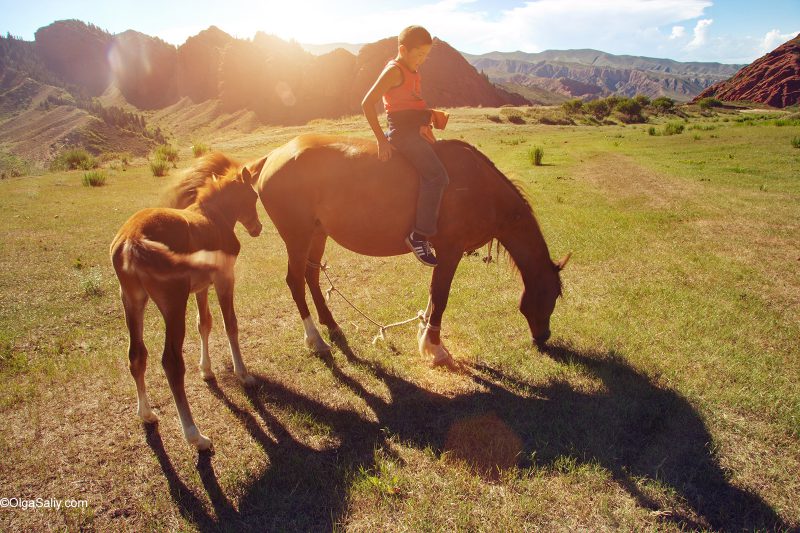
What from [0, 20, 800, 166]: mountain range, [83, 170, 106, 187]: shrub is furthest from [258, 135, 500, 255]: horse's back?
[0, 20, 800, 166]: mountain range

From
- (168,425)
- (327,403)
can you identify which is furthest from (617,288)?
(168,425)

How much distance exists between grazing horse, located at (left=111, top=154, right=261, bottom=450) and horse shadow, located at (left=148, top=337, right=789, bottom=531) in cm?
73

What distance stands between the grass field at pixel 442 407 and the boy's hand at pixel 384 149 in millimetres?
1856

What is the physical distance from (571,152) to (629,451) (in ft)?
71.8

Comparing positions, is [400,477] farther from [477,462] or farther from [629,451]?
[629,451]

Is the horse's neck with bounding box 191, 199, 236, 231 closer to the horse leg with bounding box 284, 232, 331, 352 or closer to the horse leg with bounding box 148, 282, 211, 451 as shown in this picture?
the horse leg with bounding box 284, 232, 331, 352

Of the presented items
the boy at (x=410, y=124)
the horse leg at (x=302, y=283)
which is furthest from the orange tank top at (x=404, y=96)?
the horse leg at (x=302, y=283)

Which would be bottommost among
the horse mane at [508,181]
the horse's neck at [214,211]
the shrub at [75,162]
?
the horse's neck at [214,211]

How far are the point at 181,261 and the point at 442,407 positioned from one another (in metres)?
2.95

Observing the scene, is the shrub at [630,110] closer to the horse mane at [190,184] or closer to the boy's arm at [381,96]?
the boy's arm at [381,96]

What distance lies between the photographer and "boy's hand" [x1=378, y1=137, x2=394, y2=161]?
14.9ft

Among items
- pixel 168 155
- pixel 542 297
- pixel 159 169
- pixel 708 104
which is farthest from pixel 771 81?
pixel 542 297

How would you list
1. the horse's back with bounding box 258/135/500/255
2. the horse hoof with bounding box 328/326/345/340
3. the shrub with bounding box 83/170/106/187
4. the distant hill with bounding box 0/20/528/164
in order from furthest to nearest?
the distant hill with bounding box 0/20/528/164 → the shrub with bounding box 83/170/106/187 → the horse hoof with bounding box 328/326/345/340 → the horse's back with bounding box 258/135/500/255

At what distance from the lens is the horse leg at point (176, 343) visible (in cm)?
330
